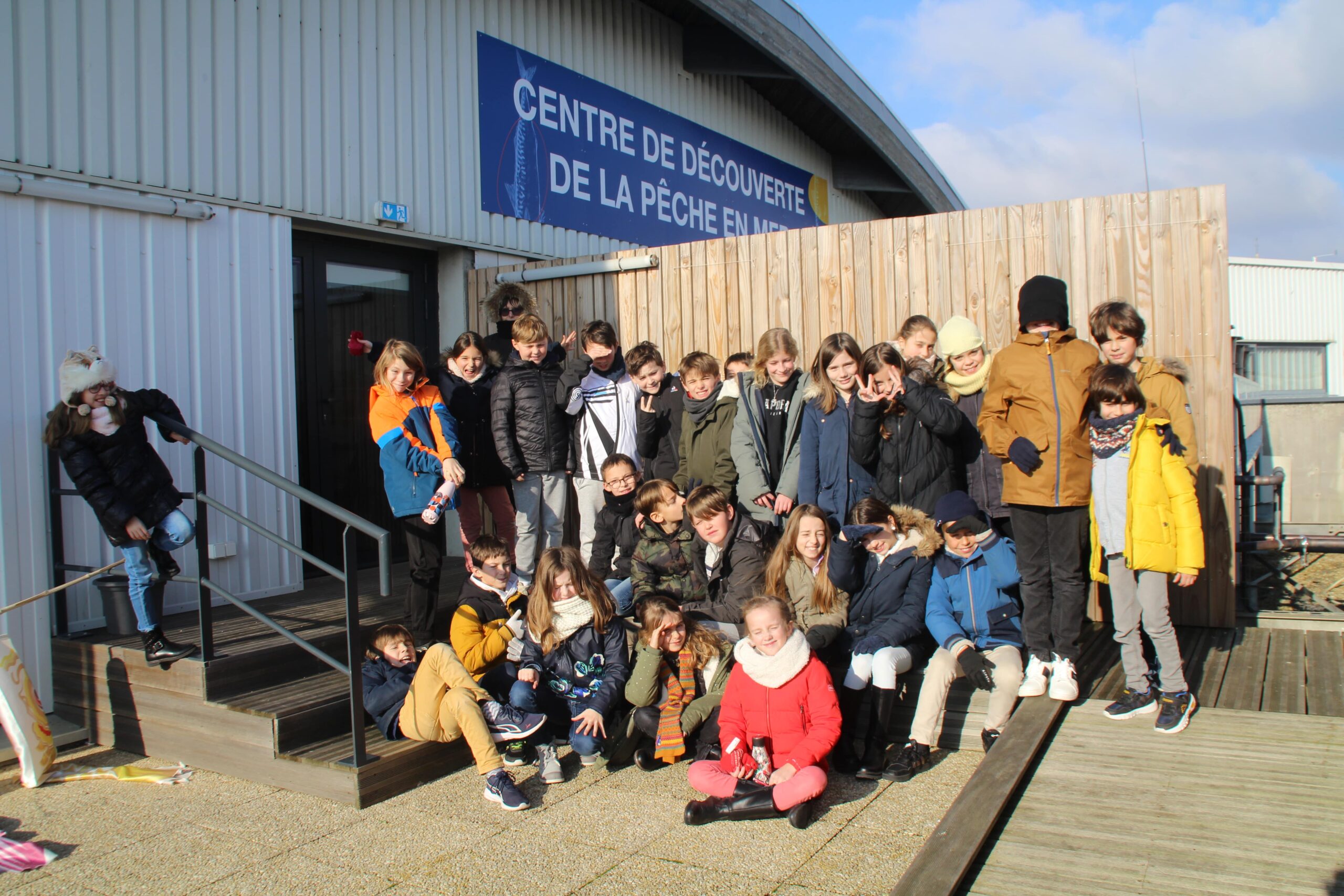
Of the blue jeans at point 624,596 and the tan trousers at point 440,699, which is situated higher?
the blue jeans at point 624,596

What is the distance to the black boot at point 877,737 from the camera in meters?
3.91

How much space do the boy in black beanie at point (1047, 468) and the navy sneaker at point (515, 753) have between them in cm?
213

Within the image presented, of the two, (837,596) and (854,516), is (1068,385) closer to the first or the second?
(854,516)

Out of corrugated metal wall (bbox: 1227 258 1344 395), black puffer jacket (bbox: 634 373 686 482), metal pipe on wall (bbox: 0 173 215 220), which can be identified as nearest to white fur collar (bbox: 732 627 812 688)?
black puffer jacket (bbox: 634 373 686 482)

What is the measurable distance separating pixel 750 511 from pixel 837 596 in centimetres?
95

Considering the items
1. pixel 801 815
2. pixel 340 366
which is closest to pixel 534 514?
pixel 340 366

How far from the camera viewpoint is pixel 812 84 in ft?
34.1

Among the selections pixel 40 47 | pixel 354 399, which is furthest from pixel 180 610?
pixel 40 47

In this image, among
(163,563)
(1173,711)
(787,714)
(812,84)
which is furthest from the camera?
(812,84)

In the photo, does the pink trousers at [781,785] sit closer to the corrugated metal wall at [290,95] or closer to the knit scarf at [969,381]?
the knit scarf at [969,381]

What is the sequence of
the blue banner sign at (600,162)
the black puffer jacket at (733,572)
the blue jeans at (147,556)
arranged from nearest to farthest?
the blue jeans at (147,556) → the black puffer jacket at (733,572) → the blue banner sign at (600,162)

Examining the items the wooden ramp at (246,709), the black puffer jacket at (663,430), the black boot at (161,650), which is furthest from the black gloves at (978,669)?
the black boot at (161,650)

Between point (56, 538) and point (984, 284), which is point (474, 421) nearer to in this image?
point (56, 538)

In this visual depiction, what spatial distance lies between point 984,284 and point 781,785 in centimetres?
335
